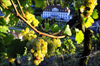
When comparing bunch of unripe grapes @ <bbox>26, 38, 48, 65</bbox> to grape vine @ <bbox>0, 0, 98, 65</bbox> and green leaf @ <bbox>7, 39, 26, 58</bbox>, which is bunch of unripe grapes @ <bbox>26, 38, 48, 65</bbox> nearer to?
grape vine @ <bbox>0, 0, 98, 65</bbox>

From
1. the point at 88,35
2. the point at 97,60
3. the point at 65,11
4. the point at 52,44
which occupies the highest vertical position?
the point at 65,11

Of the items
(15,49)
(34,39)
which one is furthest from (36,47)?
(15,49)

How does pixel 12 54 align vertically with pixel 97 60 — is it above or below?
above

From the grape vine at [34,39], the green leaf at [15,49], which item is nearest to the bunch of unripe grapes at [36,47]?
the grape vine at [34,39]

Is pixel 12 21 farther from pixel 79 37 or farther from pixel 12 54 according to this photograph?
pixel 79 37

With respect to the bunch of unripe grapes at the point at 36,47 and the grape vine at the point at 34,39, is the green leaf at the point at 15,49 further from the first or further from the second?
the bunch of unripe grapes at the point at 36,47

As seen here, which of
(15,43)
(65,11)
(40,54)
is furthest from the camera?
(65,11)

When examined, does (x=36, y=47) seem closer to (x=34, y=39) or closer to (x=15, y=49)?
(x=34, y=39)

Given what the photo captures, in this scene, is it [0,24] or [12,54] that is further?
[0,24]

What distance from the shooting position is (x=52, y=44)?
636 mm

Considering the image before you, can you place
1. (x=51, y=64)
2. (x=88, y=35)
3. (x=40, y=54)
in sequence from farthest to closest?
(x=51, y=64), (x=88, y=35), (x=40, y=54)

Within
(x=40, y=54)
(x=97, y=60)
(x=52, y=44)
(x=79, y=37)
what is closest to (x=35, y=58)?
(x=40, y=54)

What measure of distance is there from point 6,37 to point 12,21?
25 cm

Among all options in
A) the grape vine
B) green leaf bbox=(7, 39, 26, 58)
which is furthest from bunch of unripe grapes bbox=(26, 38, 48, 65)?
green leaf bbox=(7, 39, 26, 58)
